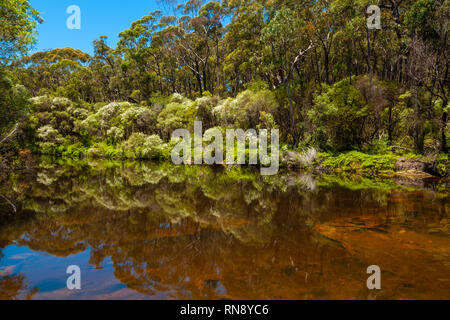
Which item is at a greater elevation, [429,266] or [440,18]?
[440,18]

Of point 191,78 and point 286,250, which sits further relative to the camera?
point 191,78

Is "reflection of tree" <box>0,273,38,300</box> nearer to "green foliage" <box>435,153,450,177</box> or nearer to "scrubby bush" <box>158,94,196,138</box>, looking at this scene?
"green foliage" <box>435,153,450,177</box>

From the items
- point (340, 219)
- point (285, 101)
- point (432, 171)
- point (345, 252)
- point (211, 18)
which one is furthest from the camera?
point (211, 18)

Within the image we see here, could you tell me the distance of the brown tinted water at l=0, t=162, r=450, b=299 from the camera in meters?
3.86

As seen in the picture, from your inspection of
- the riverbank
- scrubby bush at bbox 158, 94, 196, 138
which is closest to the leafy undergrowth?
the riverbank

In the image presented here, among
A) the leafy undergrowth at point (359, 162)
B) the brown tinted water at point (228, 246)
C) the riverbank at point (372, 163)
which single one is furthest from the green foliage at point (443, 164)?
the brown tinted water at point (228, 246)

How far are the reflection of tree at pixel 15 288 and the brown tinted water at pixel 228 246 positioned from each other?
17 millimetres

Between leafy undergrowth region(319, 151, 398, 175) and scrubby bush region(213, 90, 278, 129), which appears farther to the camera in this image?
scrubby bush region(213, 90, 278, 129)

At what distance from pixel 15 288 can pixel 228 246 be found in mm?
3755

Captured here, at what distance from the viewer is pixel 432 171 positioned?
1486 cm

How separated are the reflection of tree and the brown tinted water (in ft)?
0.05
